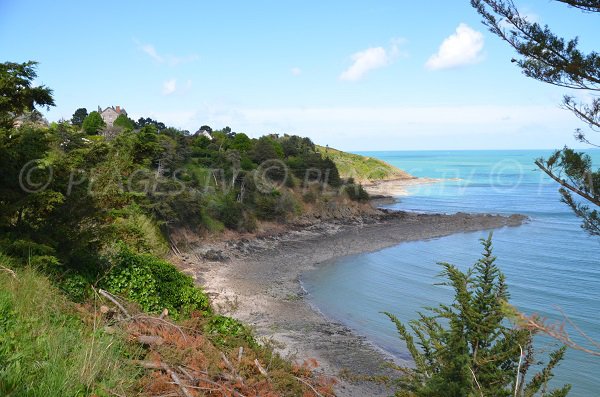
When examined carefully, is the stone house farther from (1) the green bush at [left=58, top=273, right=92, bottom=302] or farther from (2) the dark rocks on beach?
(1) the green bush at [left=58, top=273, right=92, bottom=302]

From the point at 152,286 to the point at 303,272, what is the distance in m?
16.3

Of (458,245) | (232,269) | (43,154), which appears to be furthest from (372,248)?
(43,154)

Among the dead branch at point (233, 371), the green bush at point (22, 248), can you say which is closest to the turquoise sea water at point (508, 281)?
the dead branch at point (233, 371)

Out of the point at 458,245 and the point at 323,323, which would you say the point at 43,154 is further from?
the point at 458,245

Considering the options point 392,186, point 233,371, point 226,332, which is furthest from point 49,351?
point 392,186

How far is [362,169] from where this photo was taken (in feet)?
265

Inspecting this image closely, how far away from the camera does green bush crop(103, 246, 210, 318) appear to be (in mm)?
8406

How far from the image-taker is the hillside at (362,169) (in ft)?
242

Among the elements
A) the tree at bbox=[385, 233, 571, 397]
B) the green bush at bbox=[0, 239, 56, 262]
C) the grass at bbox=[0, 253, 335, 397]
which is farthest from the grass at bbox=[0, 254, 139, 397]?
the tree at bbox=[385, 233, 571, 397]

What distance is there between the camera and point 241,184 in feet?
120

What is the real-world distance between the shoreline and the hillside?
28654 mm

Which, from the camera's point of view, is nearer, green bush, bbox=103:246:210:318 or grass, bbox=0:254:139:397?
grass, bbox=0:254:139:397

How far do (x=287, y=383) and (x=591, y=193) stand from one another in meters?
6.53

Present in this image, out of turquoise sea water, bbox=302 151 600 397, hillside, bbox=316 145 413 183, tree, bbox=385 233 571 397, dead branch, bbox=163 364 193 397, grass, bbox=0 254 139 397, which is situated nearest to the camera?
grass, bbox=0 254 139 397
